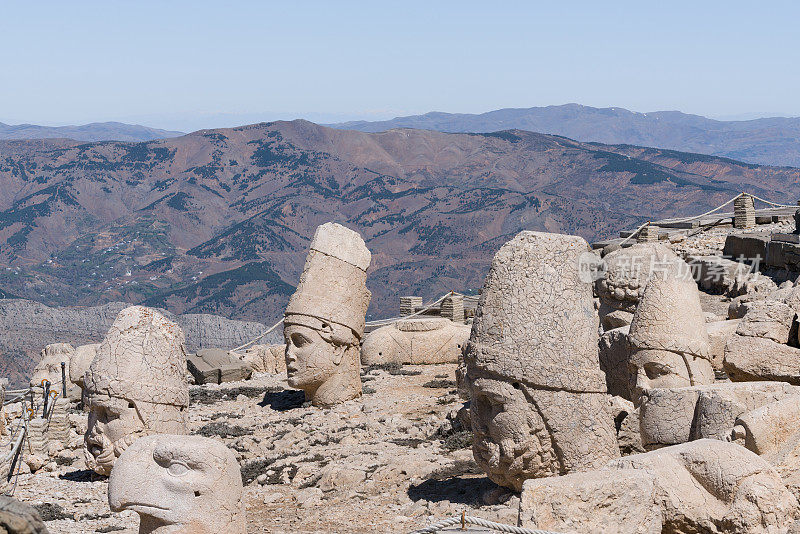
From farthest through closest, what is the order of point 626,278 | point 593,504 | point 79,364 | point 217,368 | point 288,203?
point 288,203 → point 217,368 → point 79,364 → point 626,278 → point 593,504

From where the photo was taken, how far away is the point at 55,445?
34.8 ft

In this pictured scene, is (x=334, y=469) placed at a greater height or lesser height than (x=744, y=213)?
lesser

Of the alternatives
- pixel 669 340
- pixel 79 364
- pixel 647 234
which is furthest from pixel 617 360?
pixel 647 234

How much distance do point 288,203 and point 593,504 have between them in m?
123

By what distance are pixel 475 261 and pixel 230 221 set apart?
1795 inches

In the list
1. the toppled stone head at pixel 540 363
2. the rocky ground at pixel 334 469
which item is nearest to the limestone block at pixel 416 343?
the rocky ground at pixel 334 469

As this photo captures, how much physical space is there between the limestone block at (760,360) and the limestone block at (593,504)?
3542 mm

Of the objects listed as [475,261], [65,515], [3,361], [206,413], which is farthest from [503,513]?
[475,261]

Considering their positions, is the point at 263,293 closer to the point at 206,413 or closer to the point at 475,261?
the point at 475,261

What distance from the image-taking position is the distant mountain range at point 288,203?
101438 mm

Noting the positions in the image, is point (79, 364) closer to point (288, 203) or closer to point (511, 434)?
point (511, 434)

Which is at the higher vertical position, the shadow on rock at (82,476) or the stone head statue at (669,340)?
the stone head statue at (669,340)

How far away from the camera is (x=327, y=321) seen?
504 inches

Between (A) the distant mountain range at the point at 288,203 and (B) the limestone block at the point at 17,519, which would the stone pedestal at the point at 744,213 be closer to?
(B) the limestone block at the point at 17,519
